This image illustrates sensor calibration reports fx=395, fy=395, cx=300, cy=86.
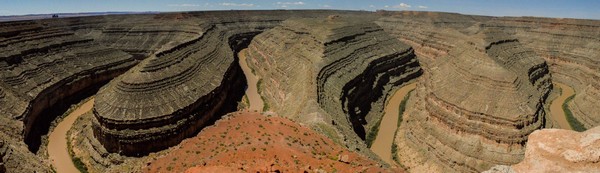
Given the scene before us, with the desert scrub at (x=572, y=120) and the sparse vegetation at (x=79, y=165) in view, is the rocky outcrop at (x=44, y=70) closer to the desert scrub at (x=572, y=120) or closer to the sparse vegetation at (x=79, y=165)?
the sparse vegetation at (x=79, y=165)

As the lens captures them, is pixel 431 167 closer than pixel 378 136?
Yes

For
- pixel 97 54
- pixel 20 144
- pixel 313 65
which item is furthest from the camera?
pixel 97 54

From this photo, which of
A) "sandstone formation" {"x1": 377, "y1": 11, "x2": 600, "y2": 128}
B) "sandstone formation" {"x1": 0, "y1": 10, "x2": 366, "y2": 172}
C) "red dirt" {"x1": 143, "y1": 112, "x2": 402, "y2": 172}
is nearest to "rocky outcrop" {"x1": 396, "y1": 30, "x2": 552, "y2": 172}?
"sandstone formation" {"x1": 377, "y1": 11, "x2": 600, "y2": 128}

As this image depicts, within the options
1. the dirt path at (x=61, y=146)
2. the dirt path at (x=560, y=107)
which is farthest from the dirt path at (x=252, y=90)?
the dirt path at (x=560, y=107)

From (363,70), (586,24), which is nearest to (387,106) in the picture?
(363,70)

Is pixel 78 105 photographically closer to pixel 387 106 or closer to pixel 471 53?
pixel 387 106

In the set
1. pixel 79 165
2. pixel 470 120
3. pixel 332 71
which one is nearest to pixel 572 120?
pixel 470 120

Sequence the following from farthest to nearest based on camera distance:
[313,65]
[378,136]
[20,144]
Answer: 1. [313,65]
2. [378,136]
3. [20,144]
